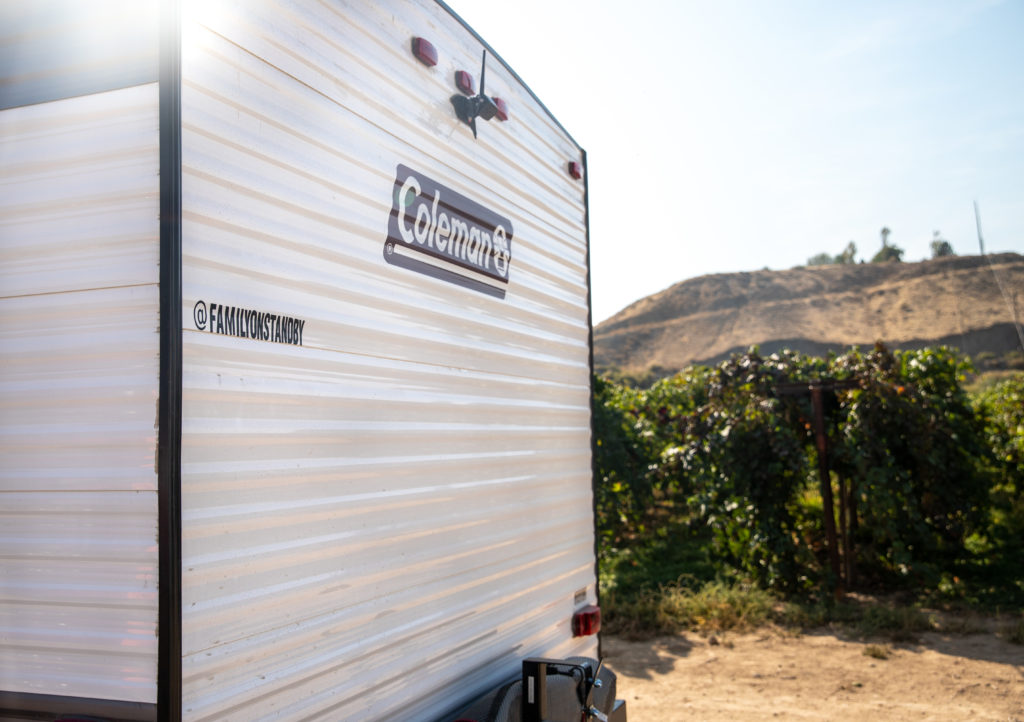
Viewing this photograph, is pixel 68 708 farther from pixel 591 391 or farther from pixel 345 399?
pixel 591 391

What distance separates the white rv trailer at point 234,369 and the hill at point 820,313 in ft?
120

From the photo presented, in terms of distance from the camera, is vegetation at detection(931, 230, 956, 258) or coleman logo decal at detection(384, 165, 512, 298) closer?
coleman logo decal at detection(384, 165, 512, 298)

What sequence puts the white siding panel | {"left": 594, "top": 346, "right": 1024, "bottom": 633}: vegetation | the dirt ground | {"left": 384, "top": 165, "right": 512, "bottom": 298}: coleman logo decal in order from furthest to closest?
{"left": 594, "top": 346, "right": 1024, "bottom": 633}: vegetation < the dirt ground < {"left": 384, "top": 165, "right": 512, "bottom": 298}: coleman logo decal < the white siding panel

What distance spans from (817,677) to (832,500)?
7.20 ft

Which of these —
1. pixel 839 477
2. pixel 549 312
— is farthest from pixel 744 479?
pixel 549 312

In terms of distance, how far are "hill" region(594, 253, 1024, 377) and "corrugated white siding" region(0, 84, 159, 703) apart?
122ft

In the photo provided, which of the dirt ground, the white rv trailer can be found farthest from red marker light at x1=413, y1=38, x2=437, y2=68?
the dirt ground

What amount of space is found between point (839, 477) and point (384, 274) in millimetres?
6513

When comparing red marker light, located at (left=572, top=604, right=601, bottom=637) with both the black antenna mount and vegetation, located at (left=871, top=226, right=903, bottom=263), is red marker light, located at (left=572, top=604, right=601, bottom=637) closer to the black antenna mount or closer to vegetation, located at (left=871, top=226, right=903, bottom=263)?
the black antenna mount

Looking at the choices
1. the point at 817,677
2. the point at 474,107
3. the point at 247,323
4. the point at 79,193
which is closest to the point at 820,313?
the point at 817,677

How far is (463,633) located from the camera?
236 centimetres

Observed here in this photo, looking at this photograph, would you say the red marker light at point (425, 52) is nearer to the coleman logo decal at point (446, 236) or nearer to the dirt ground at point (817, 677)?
the coleman logo decal at point (446, 236)

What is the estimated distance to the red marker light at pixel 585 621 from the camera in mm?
3197

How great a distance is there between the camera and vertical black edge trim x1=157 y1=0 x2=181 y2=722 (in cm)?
141
